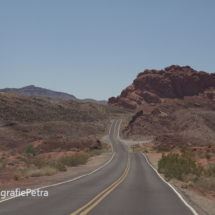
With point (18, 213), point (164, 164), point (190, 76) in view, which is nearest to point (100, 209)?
point (18, 213)

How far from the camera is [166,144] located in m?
58.1

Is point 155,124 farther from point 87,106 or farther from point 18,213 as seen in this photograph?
point 18,213

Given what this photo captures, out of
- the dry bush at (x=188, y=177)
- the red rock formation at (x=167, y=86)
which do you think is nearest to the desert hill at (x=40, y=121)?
the dry bush at (x=188, y=177)

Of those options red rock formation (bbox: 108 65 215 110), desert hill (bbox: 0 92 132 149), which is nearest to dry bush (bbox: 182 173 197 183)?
desert hill (bbox: 0 92 132 149)

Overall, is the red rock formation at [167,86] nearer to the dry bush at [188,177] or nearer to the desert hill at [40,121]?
the desert hill at [40,121]

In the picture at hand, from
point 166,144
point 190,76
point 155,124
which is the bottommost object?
point 166,144

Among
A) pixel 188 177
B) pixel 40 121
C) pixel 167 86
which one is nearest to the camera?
pixel 188 177

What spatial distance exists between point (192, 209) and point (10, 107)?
90.4 m

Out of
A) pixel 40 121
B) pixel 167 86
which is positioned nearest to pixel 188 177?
pixel 40 121

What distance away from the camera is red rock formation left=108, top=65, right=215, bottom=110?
529 feet

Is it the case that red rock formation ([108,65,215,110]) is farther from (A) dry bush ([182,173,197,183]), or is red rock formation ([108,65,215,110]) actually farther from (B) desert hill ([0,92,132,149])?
(A) dry bush ([182,173,197,183])

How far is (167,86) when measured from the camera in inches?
6388

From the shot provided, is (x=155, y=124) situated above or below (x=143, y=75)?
below

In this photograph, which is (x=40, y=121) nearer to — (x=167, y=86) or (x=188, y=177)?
(x=188, y=177)
